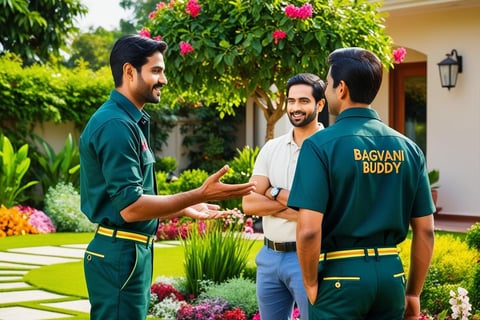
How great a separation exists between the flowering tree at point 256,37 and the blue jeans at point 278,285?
209 inches

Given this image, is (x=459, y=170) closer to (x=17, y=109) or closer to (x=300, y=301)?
(x=17, y=109)

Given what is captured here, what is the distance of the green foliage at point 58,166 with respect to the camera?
15.2 meters

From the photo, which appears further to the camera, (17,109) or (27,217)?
(17,109)

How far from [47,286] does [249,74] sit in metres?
3.63

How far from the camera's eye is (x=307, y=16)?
9.53 metres

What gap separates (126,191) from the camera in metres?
3.44

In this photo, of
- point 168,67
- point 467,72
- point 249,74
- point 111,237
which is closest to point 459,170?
point 467,72

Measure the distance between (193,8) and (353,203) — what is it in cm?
713

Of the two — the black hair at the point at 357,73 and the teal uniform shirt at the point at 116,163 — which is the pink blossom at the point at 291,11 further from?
the black hair at the point at 357,73

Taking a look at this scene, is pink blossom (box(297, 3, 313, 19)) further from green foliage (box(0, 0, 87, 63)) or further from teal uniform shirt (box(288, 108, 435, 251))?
green foliage (box(0, 0, 87, 63))

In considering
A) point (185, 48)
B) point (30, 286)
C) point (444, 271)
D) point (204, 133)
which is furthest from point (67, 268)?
point (204, 133)

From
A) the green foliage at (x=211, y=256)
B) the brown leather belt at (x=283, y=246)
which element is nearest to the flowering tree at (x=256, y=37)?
the green foliage at (x=211, y=256)

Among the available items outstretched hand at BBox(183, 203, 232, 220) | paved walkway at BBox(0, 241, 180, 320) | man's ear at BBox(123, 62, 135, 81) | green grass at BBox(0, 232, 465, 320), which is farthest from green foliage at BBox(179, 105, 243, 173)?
man's ear at BBox(123, 62, 135, 81)

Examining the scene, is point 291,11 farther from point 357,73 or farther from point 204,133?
point 204,133
